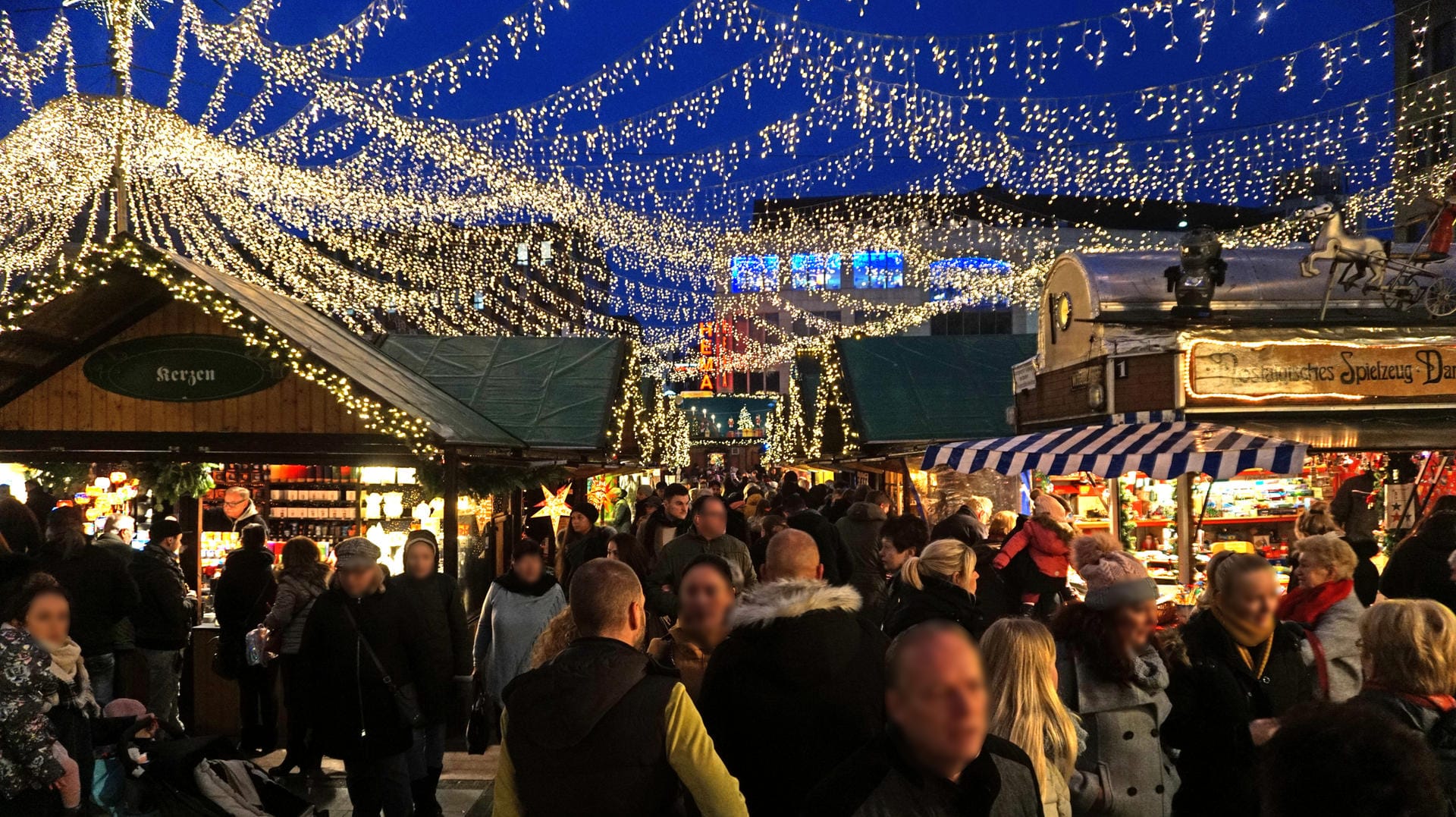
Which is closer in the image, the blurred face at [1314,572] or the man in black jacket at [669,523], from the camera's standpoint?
the blurred face at [1314,572]

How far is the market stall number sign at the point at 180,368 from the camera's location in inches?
425

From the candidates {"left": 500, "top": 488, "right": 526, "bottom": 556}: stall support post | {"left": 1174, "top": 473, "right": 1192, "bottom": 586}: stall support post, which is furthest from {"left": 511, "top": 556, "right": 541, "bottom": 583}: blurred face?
{"left": 500, "top": 488, "right": 526, "bottom": 556}: stall support post

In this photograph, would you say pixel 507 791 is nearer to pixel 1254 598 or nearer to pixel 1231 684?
pixel 1231 684

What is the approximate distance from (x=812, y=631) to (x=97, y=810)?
3.94m

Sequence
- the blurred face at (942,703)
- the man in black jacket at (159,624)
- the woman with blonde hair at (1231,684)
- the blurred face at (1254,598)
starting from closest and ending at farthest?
the blurred face at (942,703) < the woman with blonde hair at (1231,684) < the blurred face at (1254,598) < the man in black jacket at (159,624)

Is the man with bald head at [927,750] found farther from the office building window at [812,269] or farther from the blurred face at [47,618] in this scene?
the office building window at [812,269]

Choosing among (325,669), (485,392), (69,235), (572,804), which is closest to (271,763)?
(325,669)

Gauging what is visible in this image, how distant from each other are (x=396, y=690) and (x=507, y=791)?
311 centimetres

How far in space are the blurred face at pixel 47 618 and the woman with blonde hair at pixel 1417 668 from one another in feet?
17.2

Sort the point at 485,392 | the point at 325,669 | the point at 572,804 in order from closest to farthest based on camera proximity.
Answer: the point at 572,804 → the point at 325,669 → the point at 485,392

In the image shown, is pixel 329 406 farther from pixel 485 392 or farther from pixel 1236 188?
pixel 1236 188

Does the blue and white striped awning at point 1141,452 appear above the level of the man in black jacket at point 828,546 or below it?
above

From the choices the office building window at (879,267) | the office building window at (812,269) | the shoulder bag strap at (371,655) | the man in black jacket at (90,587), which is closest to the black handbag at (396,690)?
the shoulder bag strap at (371,655)

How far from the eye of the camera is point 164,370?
10.8m
